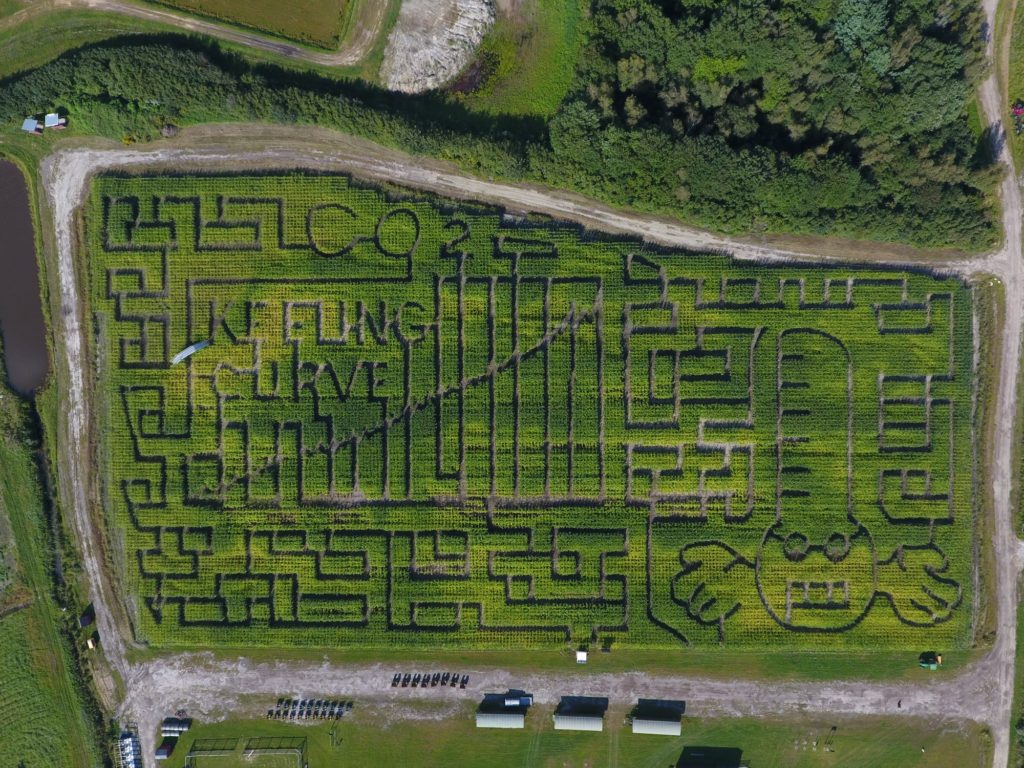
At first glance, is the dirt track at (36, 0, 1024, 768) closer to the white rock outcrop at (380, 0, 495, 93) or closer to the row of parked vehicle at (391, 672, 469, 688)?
the row of parked vehicle at (391, 672, 469, 688)

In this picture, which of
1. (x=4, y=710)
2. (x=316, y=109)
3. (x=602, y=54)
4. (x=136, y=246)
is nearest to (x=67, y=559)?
(x=4, y=710)

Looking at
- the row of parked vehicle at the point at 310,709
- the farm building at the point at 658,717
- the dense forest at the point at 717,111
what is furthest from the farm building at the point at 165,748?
the dense forest at the point at 717,111

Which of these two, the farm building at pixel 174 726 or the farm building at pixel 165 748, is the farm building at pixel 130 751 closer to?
the farm building at pixel 165 748

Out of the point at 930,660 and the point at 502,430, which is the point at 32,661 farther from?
the point at 930,660

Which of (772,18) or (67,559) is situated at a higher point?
(772,18)

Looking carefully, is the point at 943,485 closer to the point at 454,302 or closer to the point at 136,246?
the point at 454,302

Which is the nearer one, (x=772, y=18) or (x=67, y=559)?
(x=772, y=18)

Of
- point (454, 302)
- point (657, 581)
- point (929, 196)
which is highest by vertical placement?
point (929, 196)
